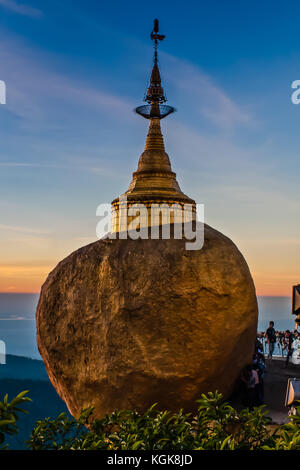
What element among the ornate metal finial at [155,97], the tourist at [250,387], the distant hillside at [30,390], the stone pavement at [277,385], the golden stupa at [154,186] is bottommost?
the distant hillside at [30,390]

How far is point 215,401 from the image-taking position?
4.72m

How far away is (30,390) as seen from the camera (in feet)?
145

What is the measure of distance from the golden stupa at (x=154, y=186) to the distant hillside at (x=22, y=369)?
125 ft

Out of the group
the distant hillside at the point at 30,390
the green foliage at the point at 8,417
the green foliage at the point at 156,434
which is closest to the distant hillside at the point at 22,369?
the distant hillside at the point at 30,390

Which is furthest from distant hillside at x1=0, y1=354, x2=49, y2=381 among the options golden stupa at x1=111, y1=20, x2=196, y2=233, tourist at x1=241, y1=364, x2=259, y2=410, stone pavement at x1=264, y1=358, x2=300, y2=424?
tourist at x1=241, y1=364, x2=259, y2=410

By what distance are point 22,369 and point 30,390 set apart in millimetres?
15913

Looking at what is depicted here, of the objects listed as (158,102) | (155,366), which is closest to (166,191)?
(158,102)

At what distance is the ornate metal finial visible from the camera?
2248 cm

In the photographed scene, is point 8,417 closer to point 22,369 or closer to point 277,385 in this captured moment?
point 277,385

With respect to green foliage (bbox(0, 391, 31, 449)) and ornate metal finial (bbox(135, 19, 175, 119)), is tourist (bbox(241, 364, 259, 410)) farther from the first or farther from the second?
ornate metal finial (bbox(135, 19, 175, 119))

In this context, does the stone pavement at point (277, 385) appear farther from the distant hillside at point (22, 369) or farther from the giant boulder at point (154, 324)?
the distant hillside at point (22, 369)

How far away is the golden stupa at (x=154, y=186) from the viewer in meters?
20.3
